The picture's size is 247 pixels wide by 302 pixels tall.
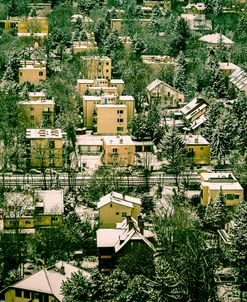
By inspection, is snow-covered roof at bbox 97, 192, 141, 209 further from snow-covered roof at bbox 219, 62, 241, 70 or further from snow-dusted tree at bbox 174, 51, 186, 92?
snow-covered roof at bbox 219, 62, 241, 70

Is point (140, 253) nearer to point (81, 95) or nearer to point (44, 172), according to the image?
point (44, 172)

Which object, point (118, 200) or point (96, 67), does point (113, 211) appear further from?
point (96, 67)

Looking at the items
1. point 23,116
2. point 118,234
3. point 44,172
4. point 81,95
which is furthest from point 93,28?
point 118,234

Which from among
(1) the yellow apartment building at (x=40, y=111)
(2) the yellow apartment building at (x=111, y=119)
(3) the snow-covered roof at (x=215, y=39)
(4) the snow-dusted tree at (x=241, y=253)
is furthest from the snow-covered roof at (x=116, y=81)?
(4) the snow-dusted tree at (x=241, y=253)

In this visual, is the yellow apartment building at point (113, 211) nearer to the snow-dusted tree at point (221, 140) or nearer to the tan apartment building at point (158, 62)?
the snow-dusted tree at point (221, 140)

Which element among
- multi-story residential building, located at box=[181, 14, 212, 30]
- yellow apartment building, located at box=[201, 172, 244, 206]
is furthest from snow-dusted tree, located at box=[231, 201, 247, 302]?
multi-story residential building, located at box=[181, 14, 212, 30]

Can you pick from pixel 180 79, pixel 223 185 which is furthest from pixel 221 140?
pixel 180 79
